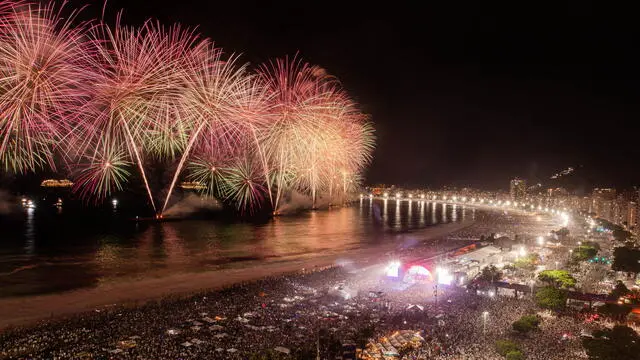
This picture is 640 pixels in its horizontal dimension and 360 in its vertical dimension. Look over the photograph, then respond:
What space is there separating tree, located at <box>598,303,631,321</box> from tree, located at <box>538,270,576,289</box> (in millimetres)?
2427

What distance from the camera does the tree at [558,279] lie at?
17.5 meters

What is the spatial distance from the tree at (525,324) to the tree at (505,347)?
145 centimetres

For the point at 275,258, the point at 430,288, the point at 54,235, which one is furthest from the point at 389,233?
the point at 54,235

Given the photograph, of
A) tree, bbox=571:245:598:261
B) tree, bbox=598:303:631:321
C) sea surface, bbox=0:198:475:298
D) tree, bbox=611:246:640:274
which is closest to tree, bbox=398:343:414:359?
tree, bbox=598:303:631:321

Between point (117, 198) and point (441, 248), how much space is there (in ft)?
155

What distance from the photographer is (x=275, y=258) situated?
25375mm

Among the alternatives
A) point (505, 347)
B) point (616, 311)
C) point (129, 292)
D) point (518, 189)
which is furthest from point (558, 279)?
point (518, 189)

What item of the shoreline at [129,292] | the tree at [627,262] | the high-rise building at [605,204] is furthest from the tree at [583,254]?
the high-rise building at [605,204]

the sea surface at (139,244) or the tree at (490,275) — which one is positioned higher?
the tree at (490,275)

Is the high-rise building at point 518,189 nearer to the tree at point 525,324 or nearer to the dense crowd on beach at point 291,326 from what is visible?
the dense crowd on beach at point 291,326

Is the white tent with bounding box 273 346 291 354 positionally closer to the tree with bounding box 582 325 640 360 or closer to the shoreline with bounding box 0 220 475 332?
the shoreline with bounding box 0 220 475 332

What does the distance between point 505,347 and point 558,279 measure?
7.79 meters

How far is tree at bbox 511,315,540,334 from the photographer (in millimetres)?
12969

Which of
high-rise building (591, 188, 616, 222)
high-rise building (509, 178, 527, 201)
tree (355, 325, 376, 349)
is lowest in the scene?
tree (355, 325, 376, 349)
